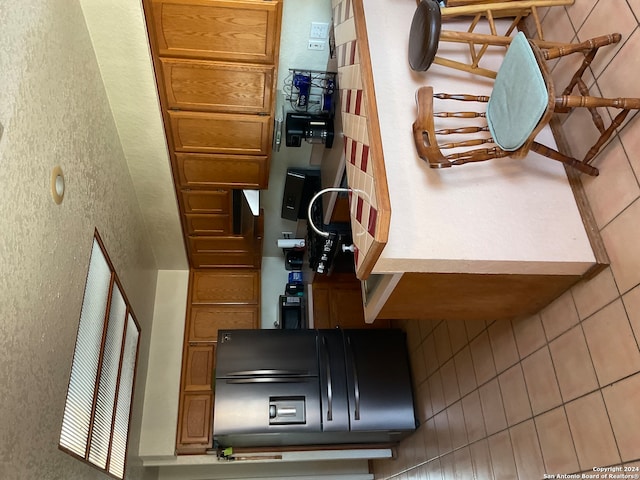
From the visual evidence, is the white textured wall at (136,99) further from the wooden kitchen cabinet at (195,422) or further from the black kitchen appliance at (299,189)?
the wooden kitchen cabinet at (195,422)

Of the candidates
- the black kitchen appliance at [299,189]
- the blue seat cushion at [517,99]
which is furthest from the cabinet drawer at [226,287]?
the blue seat cushion at [517,99]

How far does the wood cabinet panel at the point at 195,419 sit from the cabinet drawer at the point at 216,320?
17.9 inches

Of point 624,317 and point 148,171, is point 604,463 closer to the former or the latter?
point 624,317

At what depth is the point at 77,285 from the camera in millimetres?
2027

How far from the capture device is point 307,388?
10.1 ft

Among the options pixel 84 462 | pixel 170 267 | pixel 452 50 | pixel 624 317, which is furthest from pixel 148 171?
pixel 624 317

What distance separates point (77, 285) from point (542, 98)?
6.08ft

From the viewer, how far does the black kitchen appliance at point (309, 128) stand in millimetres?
2959

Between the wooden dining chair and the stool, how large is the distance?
154 millimetres

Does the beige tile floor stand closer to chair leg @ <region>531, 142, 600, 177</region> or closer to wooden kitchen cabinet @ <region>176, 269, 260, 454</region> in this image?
chair leg @ <region>531, 142, 600, 177</region>

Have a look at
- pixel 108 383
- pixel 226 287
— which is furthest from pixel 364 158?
pixel 226 287

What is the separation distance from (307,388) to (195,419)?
0.98 metres

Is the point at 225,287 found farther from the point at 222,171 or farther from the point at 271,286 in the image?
the point at 222,171

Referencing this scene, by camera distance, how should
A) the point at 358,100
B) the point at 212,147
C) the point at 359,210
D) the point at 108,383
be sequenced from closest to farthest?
1. the point at 359,210
2. the point at 358,100
3. the point at 108,383
4. the point at 212,147
